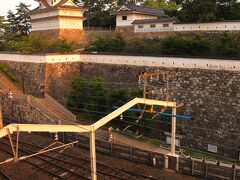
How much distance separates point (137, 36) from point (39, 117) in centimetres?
1588

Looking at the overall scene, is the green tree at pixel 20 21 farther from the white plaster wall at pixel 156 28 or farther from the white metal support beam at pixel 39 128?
the white metal support beam at pixel 39 128

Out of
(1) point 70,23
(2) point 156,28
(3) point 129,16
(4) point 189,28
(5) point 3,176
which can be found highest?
(3) point 129,16

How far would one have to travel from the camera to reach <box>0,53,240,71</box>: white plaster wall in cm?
1925

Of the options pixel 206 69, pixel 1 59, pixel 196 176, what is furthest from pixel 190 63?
pixel 1 59

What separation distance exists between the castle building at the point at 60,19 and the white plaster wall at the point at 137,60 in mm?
6817

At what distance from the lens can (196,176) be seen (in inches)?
558

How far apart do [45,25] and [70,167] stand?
25751 millimetres

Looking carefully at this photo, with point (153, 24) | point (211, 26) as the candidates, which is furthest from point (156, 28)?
point (211, 26)

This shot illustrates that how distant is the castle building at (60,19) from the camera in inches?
1371

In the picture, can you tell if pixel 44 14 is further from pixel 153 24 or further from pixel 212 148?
pixel 212 148

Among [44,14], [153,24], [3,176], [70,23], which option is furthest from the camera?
[44,14]

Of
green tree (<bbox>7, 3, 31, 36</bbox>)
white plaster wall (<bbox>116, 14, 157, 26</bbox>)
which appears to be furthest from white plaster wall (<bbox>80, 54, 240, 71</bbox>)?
green tree (<bbox>7, 3, 31, 36</bbox>)

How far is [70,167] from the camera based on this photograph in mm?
15398

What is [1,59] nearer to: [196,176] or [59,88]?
[59,88]
